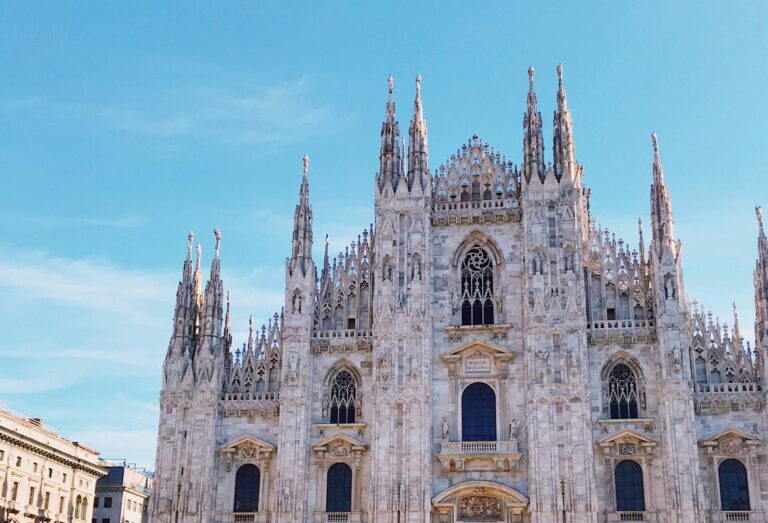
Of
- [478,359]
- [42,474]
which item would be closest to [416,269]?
[478,359]

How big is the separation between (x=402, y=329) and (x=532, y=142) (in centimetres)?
1009

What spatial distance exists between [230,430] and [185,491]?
3.05 meters

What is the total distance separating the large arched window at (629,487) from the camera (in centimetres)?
3625

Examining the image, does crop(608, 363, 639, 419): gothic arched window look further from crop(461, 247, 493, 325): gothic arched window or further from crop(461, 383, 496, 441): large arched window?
crop(461, 247, 493, 325): gothic arched window

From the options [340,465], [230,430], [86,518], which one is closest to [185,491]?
[230,430]

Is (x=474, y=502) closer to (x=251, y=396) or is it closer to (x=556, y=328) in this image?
(x=556, y=328)

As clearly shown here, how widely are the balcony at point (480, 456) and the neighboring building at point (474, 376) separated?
0.19ft

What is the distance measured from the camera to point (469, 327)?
3941 centimetres

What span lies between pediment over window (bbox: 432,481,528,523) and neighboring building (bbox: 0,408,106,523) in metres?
23.3

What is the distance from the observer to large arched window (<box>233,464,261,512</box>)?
39.1m

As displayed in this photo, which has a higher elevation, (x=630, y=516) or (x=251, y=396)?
(x=251, y=396)

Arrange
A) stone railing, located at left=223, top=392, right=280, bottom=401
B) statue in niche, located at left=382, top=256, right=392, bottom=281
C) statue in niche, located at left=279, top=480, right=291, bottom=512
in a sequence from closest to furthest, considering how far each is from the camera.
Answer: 1. statue in niche, located at left=279, top=480, right=291, bottom=512
2. stone railing, located at left=223, top=392, right=280, bottom=401
3. statue in niche, located at left=382, top=256, right=392, bottom=281

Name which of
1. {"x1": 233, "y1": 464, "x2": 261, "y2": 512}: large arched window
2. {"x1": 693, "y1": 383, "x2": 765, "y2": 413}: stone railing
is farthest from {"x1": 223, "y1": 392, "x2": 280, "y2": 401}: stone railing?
{"x1": 693, "y1": 383, "x2": 765, "y2": 413}: stone railing

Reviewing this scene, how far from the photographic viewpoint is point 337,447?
1527 inches
